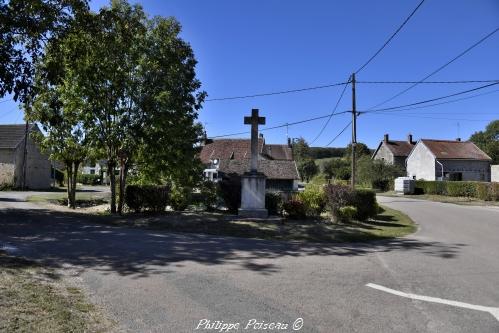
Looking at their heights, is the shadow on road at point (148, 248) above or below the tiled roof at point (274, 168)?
below

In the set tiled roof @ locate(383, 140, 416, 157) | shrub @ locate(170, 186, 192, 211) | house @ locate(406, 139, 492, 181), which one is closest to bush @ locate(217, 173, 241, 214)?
shrub @ locate(170, 186, 192, 211)

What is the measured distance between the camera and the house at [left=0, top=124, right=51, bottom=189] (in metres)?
41.6

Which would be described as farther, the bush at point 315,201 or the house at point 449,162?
the house at point 449,162

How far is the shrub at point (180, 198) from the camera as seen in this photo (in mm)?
21781

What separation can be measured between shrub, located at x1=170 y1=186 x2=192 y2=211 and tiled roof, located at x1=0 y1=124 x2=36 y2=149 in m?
26.2

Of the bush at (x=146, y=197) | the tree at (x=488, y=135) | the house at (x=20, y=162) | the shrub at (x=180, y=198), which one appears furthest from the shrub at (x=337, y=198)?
the tree at (x=488, y=135)

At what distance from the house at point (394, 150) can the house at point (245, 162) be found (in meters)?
15.7

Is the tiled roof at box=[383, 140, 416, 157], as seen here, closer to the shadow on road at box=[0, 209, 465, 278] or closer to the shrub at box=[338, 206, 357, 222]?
the shrub at box=[338, 206, 357, 222]

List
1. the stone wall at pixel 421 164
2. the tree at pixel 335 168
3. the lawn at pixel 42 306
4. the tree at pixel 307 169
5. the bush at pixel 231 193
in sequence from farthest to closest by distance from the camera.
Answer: the tree at pixel 307 169 < the tree at pixel 335 168 < the stone wall at pixel 421 164 < the bush at pixel 231 193 < the lawn at pixel 42 306

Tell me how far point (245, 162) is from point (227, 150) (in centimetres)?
1485

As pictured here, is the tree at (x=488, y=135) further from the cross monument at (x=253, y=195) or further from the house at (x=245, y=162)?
the cross monument at (x=253, y=195)

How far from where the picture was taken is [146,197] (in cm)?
1900

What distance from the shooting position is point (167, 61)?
18938 mm

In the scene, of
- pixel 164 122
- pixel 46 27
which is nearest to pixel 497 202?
pixel 164 122
